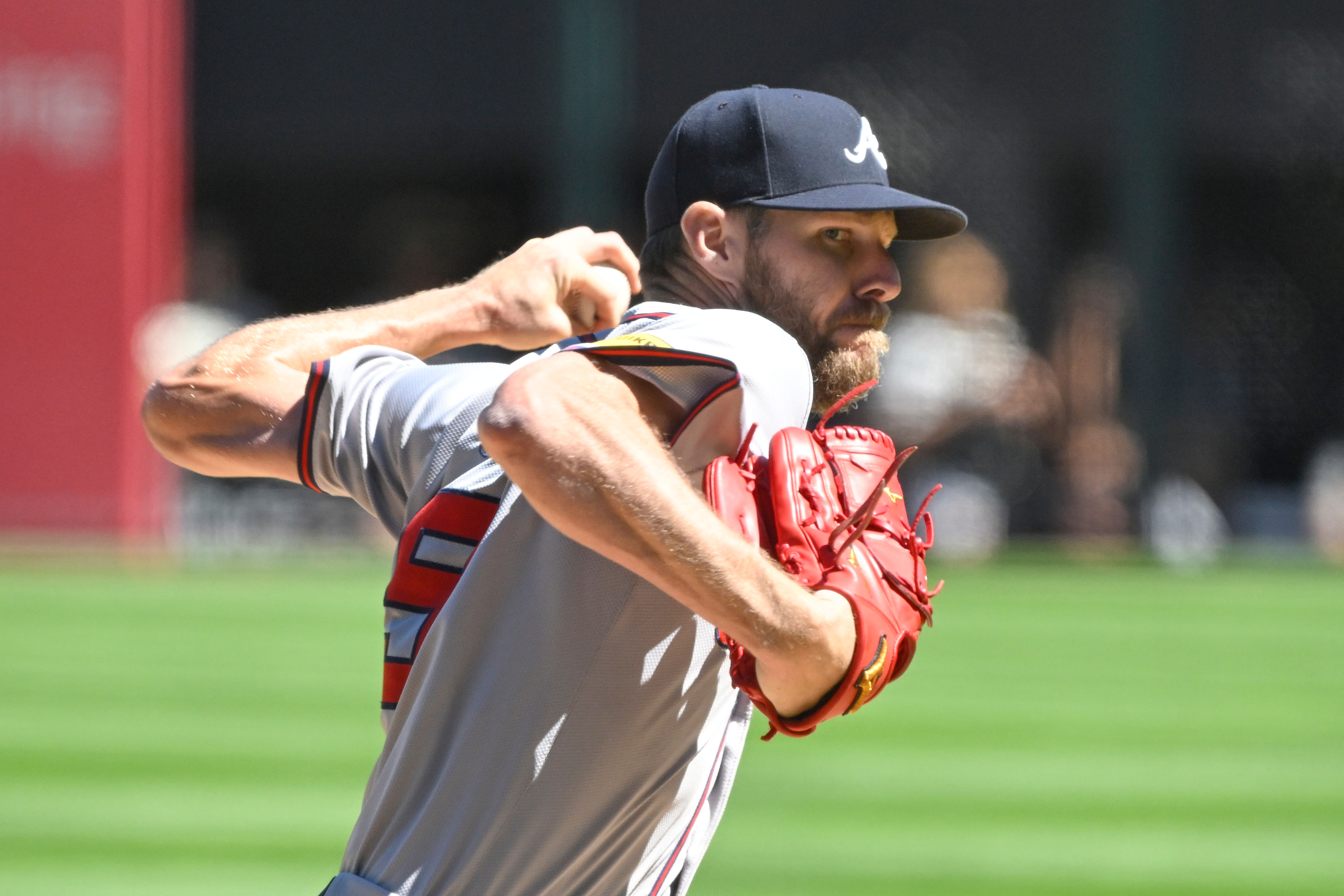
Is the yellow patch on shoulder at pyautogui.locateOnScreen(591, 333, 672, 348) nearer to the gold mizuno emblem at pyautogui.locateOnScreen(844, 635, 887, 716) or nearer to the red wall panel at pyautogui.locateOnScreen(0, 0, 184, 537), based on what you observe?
the gold mizuno emblem at pyautogui.locateOnScreen(844, 635, 887, 716)

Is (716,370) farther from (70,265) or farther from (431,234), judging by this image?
(431,234)

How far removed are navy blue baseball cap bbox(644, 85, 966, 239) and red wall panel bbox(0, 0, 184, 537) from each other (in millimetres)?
10679

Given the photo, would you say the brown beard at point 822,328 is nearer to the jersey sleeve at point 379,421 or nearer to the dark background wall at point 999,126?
the jersey sleeve at point 379,421

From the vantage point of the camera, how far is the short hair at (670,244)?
1973 millimetres

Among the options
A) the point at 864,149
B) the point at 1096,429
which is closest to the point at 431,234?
the point at 1096,429

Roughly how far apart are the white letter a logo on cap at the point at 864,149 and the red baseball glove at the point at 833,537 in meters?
0.39

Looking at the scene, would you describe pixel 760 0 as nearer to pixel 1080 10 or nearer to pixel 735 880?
pixel 1080 10

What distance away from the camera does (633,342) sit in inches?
64.1

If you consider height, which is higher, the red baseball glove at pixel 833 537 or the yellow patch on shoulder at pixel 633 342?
the yellow patch on shoulder at pixel 633 342

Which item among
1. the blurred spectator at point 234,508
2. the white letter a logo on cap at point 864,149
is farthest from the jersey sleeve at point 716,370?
the blurred spectator at point 234,508

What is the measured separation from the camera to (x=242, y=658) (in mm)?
7918

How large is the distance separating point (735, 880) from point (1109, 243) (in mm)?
9596

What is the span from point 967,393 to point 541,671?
32.6ft

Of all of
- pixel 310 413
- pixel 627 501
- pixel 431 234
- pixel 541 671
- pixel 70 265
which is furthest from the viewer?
pixel 431 234
